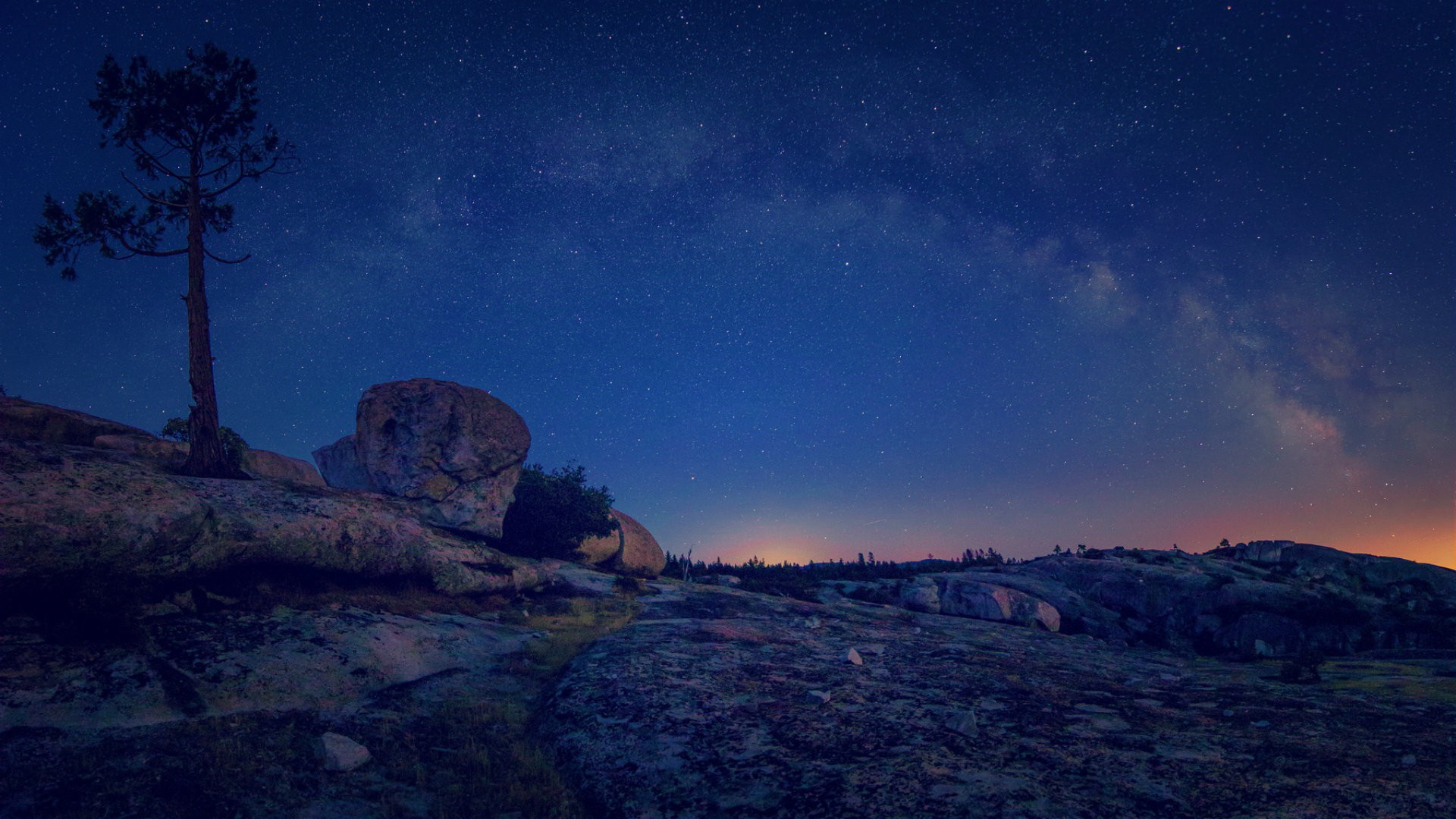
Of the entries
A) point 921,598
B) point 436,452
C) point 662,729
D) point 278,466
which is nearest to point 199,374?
point 436,452

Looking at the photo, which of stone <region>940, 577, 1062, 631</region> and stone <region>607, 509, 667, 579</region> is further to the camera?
stone <region>607, 509, 667, 579</region>

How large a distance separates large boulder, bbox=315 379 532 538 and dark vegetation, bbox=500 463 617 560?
2.72 m

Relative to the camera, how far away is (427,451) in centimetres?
2323

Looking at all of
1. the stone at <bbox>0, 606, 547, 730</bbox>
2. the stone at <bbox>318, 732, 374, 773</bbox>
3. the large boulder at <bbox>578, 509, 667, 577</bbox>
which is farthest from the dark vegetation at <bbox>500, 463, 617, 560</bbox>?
the stone at <bbox>318, 732, 374, 773</bbox>

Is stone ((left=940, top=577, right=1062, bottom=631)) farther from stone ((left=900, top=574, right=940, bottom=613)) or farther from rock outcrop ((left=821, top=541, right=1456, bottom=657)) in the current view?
stone ((left=900, top=574, right=940, bottom=613))

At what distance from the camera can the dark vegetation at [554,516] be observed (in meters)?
28.2

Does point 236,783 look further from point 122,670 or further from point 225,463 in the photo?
point 225,463

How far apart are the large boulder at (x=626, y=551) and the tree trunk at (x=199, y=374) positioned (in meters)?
16.4

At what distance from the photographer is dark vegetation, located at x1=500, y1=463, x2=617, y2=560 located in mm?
28172

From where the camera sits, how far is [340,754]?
239 inches

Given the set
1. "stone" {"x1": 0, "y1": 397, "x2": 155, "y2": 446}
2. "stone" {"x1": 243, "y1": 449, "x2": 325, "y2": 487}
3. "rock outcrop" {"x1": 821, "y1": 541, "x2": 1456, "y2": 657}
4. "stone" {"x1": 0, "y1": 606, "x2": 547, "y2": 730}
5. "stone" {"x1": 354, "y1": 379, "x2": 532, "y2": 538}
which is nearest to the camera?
"stone" {"x1": 0, "y1": 606, "x2": 547, "y2": 730}

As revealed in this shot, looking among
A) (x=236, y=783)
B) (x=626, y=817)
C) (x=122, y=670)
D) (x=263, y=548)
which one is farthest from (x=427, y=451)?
(x=626, y=817)

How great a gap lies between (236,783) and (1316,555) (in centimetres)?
3771

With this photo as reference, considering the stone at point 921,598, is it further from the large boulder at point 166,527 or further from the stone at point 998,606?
the large boulder at point 166,527
